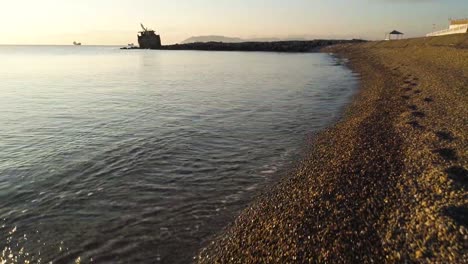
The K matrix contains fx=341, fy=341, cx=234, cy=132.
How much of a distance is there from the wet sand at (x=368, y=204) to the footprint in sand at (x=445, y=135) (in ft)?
0.38

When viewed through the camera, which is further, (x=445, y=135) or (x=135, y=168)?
(x=445, y=135)

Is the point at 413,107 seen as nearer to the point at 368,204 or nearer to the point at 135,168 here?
the point at 368,204

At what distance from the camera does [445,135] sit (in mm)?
16250

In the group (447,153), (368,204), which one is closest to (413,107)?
(447,153)

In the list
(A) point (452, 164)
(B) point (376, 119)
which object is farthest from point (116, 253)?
(B) point (376, 119)

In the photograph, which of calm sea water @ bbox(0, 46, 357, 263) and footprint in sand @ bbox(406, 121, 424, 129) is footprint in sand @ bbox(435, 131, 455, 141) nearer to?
footprint in sand @ bbox(406, 121, 424, 129)

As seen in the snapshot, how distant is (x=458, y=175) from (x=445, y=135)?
5.17 meters

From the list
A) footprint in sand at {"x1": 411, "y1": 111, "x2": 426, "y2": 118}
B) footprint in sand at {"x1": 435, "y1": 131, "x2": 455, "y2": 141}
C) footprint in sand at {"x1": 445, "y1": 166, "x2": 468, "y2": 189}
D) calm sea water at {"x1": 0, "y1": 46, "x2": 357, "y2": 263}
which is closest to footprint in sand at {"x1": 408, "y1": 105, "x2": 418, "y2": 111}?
footprint in sand at {"x1": 411, "y1": 111, "x2": 426, "y2": 118}

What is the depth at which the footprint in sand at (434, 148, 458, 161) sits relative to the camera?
13.4m

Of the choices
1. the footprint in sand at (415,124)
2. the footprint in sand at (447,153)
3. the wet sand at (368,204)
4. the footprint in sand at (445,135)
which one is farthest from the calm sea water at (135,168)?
the footprint in sand at (445,135)

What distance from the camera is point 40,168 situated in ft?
51.4

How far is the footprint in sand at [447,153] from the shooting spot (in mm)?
13374

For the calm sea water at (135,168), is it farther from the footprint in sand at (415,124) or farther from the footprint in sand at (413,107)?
the footprint in sand at (415,124)

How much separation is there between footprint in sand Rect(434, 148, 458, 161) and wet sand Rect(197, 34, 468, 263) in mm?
36
